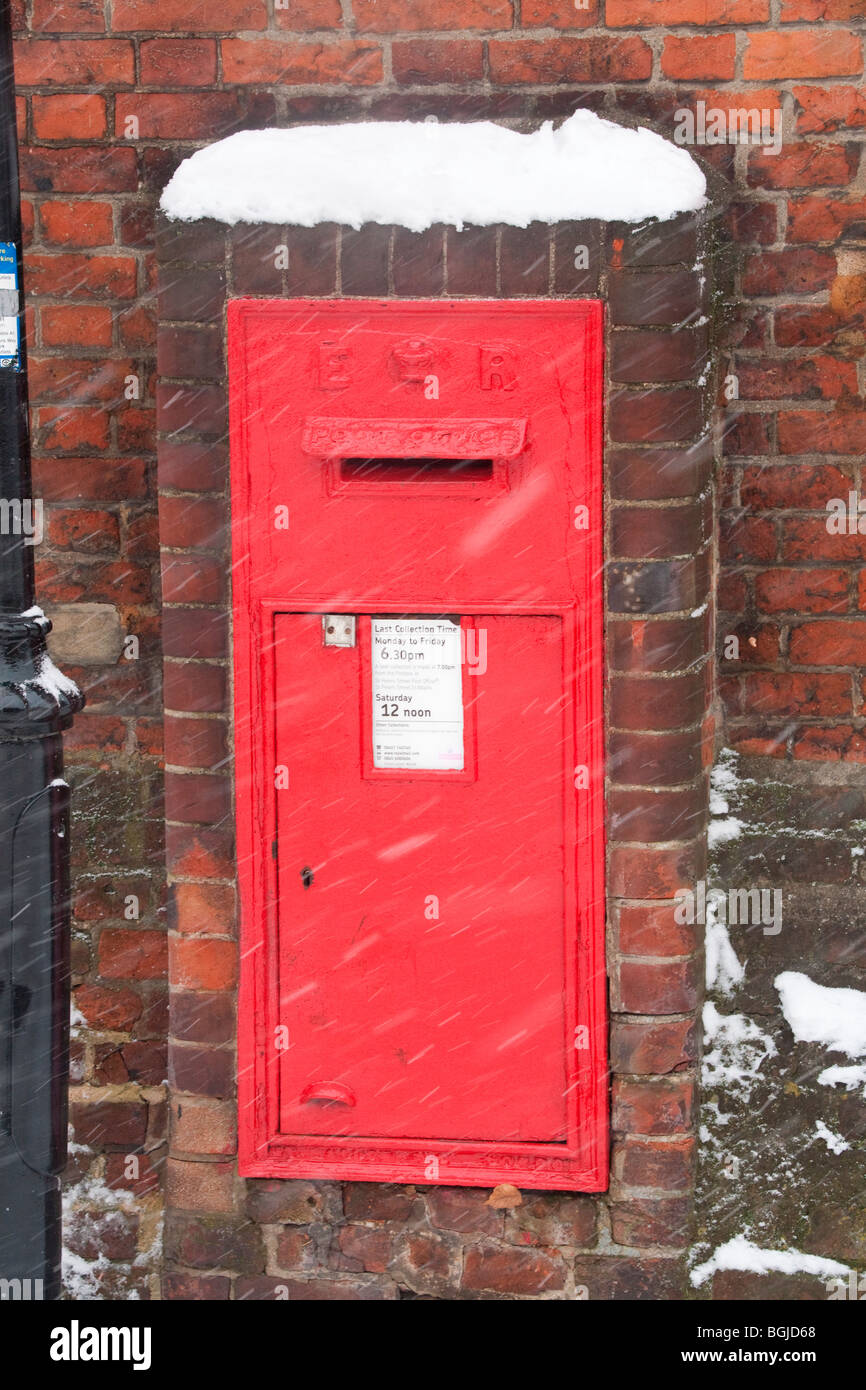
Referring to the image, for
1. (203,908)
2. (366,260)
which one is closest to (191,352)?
(366,260)

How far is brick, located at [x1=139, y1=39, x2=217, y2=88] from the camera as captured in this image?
254cm

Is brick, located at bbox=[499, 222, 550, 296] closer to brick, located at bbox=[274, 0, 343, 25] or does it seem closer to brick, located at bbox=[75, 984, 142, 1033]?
brick, located at bbox=[274, 0, 343, 25]

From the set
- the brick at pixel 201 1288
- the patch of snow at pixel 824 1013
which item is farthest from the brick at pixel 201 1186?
the patch of snow at pixel 824 1013

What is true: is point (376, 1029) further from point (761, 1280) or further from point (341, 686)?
point (761, 1280)

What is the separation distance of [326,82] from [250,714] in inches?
47.0

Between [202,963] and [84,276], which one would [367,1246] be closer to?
[202,963]

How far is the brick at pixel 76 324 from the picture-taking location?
2.68 metres

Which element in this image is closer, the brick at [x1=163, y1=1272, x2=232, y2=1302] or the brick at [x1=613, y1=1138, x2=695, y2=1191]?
the brick at [x1=613, y1=1138, x2=695, y2=1191]

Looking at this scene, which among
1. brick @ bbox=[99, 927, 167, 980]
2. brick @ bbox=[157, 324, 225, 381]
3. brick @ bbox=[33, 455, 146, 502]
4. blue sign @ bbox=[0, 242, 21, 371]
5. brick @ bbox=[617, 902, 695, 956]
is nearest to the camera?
blue sign @ bbox=[0, 242, 21, 371]

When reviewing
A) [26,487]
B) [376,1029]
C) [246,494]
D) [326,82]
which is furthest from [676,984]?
[326,82]

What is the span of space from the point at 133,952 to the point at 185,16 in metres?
1.88

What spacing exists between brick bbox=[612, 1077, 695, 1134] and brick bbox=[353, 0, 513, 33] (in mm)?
1997

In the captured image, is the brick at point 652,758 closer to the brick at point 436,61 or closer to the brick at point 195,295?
Answer: the brick at point 195,295

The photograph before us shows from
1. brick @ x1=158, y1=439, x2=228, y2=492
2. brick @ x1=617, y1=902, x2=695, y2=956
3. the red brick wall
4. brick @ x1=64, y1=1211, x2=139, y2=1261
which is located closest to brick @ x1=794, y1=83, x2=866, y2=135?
the red brick wall
